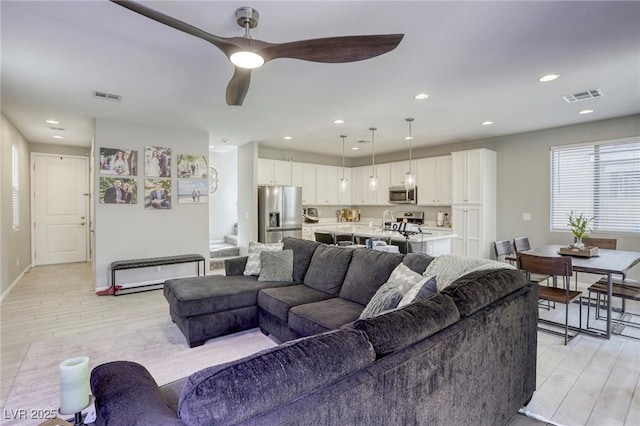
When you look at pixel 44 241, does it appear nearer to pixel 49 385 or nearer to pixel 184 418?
pixel 49 385

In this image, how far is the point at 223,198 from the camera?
8320mm

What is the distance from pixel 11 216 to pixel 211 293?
4.28m

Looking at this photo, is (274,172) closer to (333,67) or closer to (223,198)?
(223,198)

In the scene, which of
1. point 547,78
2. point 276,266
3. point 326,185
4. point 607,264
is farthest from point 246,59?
point 326,185

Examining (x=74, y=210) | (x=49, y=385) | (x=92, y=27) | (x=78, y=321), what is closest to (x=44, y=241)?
(x=74, y=210)

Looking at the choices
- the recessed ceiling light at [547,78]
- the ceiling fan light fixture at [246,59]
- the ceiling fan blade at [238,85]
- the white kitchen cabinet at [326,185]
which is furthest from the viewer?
the white kitchen cabinet at [326,185]

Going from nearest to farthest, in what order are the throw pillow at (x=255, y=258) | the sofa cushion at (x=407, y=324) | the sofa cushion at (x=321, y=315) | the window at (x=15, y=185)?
the sofa cushion at (x=407, y=324)
the sofa cushion at (x=321, y=315)
the throw pillow at (x=255, y=258)
the window at (x=15, y=185)

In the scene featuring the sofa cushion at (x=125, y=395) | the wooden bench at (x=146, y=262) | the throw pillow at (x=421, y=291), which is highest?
the throw pillow at (x=421, y=291)

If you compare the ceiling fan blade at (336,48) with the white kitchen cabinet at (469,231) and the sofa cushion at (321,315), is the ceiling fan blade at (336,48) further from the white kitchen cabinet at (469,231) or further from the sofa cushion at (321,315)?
the white kitchen cabinet at (469,231)

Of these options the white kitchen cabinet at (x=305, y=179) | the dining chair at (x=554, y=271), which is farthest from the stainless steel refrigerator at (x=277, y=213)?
the dining chair at (x=554, y=271)

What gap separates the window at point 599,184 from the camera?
15.4ft

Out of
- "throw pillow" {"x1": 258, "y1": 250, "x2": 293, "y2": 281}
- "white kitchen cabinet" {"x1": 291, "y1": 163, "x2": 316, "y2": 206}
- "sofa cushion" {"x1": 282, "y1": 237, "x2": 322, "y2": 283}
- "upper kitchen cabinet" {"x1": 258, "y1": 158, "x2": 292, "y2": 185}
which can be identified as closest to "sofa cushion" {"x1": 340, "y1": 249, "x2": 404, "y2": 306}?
"sofa cushion" {"x1": 282, "y1": 237, "x2": 322, "y2": 283}

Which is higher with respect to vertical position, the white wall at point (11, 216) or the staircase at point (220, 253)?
the white wall at point (11, 216)

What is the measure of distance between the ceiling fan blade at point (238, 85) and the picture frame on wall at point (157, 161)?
10.7 feet
